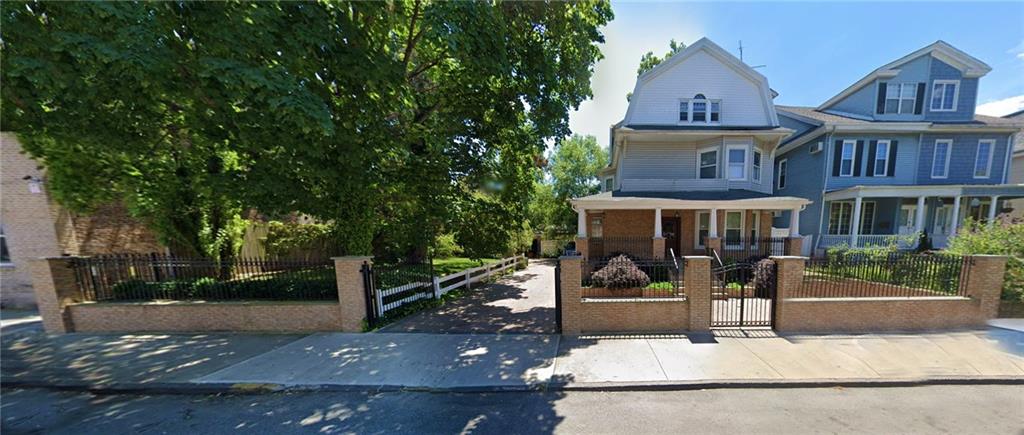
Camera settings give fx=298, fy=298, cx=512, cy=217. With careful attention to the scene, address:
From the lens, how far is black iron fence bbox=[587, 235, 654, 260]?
41.2 feet

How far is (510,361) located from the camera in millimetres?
5234

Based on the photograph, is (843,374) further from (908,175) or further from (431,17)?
(908,175)

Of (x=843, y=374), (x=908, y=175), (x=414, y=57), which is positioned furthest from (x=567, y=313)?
(x=908, y=175)

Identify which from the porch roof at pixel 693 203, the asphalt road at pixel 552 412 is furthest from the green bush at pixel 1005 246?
the asphalt road at pixel 552 412

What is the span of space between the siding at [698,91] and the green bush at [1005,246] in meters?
7.78

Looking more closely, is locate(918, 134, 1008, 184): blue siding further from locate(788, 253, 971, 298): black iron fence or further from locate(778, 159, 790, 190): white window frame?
locate(788, 253, 971, 298): black iron fence

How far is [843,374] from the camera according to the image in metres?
4.53

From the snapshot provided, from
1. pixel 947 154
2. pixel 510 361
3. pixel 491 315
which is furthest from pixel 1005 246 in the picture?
pixel 947 154

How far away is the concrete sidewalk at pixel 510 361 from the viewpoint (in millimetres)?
4551

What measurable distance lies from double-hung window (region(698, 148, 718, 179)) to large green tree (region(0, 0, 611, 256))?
8.65 m

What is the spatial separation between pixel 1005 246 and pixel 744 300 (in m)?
5.31

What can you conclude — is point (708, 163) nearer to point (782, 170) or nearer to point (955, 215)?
point (782, 170)

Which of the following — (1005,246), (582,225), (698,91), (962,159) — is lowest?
(1005,246)

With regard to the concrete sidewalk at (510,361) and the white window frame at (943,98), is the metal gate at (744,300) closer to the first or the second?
the concrete sidewalk at (510,361)
